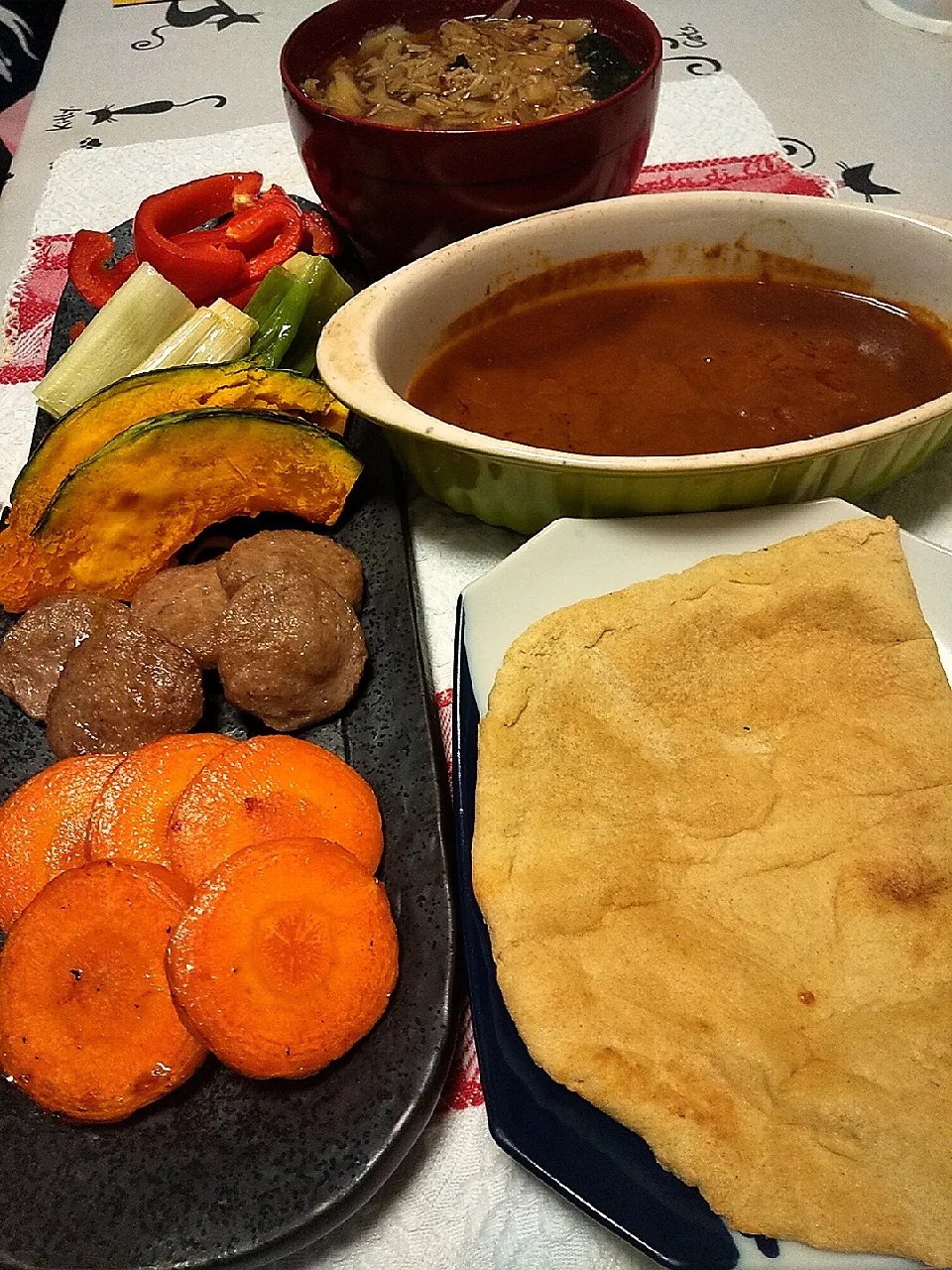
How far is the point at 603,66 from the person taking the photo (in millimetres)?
1921

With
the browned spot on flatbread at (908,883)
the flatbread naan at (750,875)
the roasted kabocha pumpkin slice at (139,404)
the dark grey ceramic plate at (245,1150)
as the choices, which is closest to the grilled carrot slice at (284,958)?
the dark grey ceramic plate at (245,1150)

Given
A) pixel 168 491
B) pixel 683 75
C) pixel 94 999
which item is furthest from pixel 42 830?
pixel 683 75

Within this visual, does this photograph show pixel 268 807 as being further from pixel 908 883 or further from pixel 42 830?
pixel 908 883

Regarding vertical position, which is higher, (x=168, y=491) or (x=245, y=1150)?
(x=168, y=491)

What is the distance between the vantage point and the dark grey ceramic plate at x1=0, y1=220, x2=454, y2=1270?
948 millimetres

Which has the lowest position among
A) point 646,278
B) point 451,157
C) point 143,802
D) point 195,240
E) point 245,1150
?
point 245,1150

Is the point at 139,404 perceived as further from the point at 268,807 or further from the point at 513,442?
the point at 268,807

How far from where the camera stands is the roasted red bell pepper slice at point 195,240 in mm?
1892

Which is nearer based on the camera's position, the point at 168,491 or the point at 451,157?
the point at 168,491

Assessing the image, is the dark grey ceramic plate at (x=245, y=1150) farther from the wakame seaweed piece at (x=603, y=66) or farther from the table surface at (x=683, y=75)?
the table surface at (x=683, y=75)

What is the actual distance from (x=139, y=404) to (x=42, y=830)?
2.44 feet

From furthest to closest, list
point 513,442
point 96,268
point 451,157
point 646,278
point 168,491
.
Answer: point 96,268
point 646,278
point 451,157
point 168,491
point 513,442

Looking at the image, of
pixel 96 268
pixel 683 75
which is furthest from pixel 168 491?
pixel 683 75

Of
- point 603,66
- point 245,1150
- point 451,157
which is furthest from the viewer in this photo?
point 603,66
